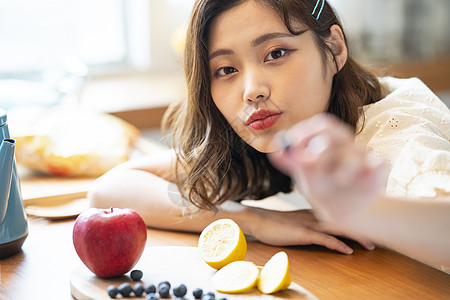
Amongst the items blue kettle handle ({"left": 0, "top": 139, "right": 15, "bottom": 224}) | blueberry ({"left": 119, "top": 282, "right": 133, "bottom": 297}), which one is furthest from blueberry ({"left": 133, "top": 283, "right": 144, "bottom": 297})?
blue kettle handle ({"left": 0, "top": 139, "right": 15, "bottom": 224})

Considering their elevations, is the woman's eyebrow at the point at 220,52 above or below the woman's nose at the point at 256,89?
above

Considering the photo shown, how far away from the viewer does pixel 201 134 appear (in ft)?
4.25

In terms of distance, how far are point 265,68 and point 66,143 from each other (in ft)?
2.40

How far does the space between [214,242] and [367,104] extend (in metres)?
0.47

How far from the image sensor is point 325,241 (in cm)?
107

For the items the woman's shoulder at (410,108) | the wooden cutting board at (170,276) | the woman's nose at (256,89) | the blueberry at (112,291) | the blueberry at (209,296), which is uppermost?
the woman's nose at (256,89)

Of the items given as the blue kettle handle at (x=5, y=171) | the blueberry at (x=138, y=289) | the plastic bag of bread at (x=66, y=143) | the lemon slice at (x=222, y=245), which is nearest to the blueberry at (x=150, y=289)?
the blueberry at (x=138, y=289)

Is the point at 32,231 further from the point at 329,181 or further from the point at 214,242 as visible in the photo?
the point at 329,181

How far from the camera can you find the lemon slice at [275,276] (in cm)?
85

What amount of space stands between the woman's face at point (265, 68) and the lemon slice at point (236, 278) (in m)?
0.30

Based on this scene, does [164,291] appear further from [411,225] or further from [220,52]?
[220,52]

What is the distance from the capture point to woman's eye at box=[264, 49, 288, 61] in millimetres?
1107

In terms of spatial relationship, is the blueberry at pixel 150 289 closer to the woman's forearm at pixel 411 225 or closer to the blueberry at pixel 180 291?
the blueberry at pixel 180 291

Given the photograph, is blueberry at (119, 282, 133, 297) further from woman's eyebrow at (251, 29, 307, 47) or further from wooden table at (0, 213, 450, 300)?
woman's eyebrow at (251, 29, 307, 47)
